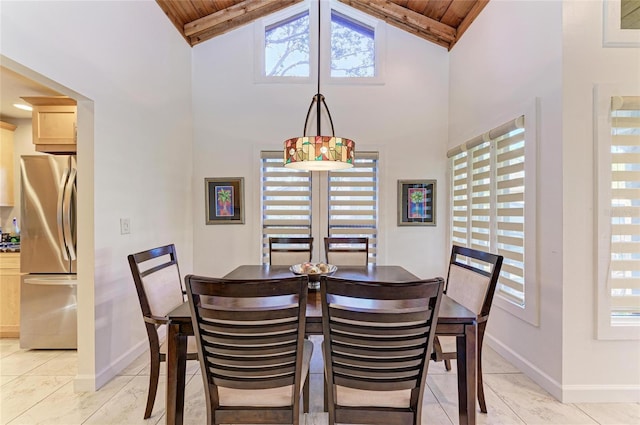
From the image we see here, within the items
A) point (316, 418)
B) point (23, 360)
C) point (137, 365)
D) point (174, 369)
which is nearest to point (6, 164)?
point (23, 360)

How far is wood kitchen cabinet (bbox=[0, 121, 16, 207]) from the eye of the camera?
140 inches

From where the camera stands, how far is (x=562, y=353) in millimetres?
2143

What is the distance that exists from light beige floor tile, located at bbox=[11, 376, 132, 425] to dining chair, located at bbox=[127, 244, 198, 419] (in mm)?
434

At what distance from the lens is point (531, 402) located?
214 cm

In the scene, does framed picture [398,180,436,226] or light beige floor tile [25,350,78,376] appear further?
A: framed picture [398,180,436,226]

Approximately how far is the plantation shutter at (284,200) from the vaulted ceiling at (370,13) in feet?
5.64

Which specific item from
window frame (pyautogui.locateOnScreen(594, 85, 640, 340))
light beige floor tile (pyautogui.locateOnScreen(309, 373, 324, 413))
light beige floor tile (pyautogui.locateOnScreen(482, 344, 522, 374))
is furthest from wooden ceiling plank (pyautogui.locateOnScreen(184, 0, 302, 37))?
light beige floor tile (pyautogui.locateOnScreen(482, 344, 522, 374))

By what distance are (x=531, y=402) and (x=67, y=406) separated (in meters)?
3.14

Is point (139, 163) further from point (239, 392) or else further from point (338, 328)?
point (338, 328)

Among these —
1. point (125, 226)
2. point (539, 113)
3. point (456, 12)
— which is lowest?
point (125, 226)

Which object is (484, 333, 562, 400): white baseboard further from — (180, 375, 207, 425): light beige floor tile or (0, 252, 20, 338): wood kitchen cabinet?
(0, 252, 20, 338): wood kitchen cabinet

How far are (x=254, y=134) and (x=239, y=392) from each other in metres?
3.16

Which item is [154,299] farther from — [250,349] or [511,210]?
[511,210]

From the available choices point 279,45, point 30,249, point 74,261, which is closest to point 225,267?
point 74,261
